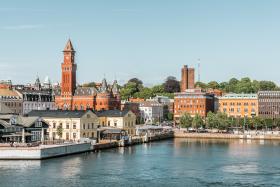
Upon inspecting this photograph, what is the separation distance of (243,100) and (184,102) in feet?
46.9

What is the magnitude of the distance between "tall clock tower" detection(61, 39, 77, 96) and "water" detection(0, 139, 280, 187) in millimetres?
51149

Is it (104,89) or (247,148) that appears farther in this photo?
(104,89)

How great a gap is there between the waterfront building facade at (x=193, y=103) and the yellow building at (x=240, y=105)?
3.79 metres

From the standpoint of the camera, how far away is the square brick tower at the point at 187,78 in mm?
160375

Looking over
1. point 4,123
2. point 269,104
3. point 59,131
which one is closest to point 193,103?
point 269,104

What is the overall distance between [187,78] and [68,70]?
44339 mm

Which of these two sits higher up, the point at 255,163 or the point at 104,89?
the point at 104,89

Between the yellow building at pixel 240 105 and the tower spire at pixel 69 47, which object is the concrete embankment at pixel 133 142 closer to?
the tower spire at pixel 69 47

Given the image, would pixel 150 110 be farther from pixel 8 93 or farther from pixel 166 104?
pixel 8 93

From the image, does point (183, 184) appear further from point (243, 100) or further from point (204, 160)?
point (243, 100)

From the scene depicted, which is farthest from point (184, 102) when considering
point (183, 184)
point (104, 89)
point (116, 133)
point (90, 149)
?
point (183, 184)

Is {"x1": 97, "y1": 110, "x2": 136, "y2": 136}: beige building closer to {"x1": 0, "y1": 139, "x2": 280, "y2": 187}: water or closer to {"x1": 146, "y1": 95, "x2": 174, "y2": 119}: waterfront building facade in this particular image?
{"x1": 0, "y1": 139, "x2": 280, "y2": 187}: water

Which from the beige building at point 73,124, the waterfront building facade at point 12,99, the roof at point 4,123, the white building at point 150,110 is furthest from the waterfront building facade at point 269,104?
the roof at point 4,123

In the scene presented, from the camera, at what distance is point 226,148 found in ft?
276
